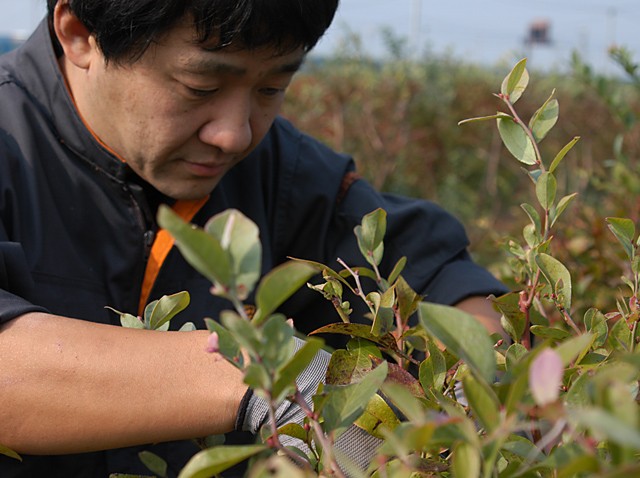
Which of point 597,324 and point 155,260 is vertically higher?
point 597,324

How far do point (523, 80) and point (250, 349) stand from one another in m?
0.49

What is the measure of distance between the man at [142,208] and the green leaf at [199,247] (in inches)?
17.7

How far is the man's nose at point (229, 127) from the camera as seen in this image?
1.26 metres

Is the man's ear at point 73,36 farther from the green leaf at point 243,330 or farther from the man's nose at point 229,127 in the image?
the green leaf at point 243,330

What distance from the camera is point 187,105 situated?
4.10 feet

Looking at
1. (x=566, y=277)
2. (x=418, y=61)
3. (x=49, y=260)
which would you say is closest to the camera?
(x=566, y=277)

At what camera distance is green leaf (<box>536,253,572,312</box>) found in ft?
2.38

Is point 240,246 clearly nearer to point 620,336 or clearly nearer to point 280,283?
point 280,283

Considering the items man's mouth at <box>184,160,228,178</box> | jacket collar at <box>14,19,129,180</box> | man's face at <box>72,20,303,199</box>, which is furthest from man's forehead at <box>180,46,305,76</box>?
jacket collar at <box>14,19,129,180</box>

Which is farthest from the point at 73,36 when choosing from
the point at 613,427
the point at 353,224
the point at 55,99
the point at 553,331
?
the point at 613,427

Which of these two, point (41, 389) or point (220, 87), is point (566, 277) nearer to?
point (41, 389)

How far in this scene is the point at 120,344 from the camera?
874mm

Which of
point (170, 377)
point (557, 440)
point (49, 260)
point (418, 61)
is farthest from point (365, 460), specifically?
point (418, 61)

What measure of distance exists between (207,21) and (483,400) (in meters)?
0.85
